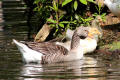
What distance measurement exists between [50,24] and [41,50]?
3.27 metres

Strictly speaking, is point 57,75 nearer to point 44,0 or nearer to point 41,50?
point 41,50

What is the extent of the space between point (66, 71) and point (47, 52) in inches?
54.6

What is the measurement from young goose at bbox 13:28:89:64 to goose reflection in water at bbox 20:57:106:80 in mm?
210

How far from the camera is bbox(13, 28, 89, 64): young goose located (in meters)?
12.3

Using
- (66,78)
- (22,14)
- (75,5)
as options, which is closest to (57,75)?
(66,78)

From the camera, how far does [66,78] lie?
34.1 ft

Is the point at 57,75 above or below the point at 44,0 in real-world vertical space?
below

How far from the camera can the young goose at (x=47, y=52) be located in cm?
1226

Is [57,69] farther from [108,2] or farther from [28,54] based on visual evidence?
[108,2]

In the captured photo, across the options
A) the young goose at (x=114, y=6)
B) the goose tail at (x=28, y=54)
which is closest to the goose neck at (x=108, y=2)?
the young goose at (x=114, y=6)

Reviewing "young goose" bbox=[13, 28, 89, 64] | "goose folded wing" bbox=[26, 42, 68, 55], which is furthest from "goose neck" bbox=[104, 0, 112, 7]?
"goose folded wing" bbox=[26, 42, 68, 55]

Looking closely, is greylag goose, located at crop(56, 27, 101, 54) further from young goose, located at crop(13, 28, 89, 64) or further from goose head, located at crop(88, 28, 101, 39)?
young goose, located at crop(13, 28, 89, 64)

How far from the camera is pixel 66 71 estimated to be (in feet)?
37.0

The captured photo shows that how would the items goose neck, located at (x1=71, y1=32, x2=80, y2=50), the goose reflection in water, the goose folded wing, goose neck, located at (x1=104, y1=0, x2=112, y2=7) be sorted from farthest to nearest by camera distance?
goose neck, located at (x1=104, y1=0, x2=112, y2=7) < goose neck, located at (x1=71, y1=32, x2=80, y2=50) < the goose folded wing < the goose reflection in water
